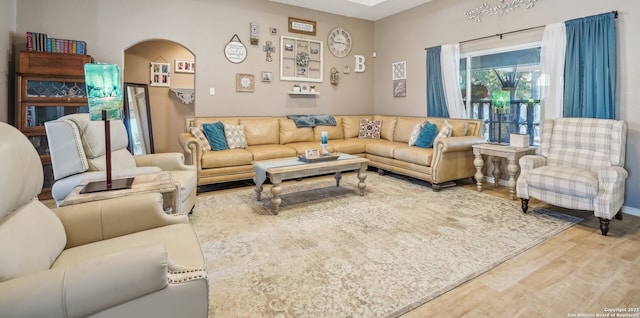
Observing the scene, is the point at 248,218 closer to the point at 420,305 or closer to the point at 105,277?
the point at 420,305

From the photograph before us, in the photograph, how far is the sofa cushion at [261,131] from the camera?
5168 millimetres

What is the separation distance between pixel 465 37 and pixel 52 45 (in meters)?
5.40

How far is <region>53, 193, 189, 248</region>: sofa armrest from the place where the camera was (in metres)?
1.70

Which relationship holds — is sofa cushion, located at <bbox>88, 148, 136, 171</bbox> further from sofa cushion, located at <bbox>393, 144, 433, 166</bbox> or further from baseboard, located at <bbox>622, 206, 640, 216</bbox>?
baseboard, located at <bbox>622, 206, 640, 216</bbox>

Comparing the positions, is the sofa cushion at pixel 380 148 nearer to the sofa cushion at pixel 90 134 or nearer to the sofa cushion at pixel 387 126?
the sofa cushion at pixel 387 126

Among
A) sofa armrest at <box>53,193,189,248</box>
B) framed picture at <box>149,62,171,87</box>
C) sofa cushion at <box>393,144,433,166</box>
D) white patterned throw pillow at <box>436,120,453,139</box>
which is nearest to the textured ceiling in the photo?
white patterned throw pillow at <box>436,120,453,139</box>

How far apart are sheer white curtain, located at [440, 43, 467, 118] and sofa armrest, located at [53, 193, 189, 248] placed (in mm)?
4525

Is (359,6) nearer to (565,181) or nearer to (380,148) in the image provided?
(380,148)

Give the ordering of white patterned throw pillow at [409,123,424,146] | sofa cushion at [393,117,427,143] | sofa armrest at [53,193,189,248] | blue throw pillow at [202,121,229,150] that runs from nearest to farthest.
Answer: sofa armrest at [53,193,189,248] → blue throw pillow at [202,121,229,150] → white patterned throw pillow at [409,123,424,146] → sofa cushion at [393,117,427,143]

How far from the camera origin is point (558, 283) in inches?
83.3

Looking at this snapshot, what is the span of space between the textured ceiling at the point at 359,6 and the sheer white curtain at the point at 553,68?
213cm

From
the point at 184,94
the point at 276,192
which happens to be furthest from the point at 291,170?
the point at 184,94

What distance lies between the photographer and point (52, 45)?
3896 mm

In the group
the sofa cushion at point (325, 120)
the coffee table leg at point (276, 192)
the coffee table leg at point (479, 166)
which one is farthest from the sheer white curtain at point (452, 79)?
the coffee table leg at point (276, 192)
